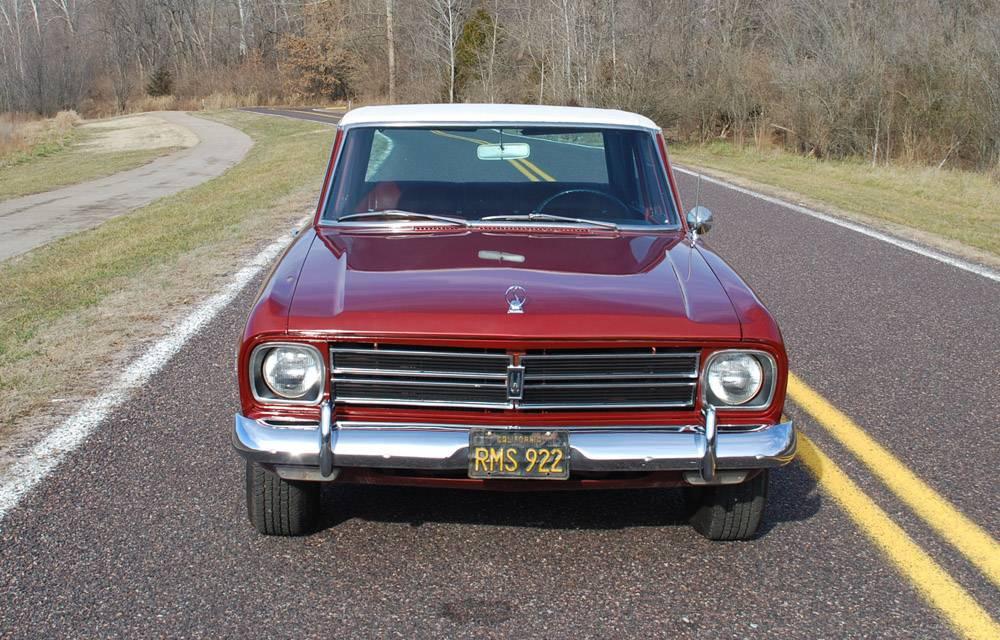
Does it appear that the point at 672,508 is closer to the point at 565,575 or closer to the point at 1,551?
the point at 565,575

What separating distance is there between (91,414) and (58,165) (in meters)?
30.4

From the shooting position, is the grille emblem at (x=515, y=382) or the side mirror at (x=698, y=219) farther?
the side mirror at (x=698, y=219)

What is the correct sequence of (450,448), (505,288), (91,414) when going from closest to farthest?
(450,448) → (505,288) → (91,414)

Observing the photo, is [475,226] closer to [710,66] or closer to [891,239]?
[891,239]

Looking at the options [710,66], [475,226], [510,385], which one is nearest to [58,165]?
[710,66]

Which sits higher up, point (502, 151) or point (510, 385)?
point (502, 151)

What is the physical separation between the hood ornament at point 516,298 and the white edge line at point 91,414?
78.7 inches

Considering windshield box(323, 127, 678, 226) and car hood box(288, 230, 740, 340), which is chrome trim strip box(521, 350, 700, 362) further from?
windshield box(323, 127, 678, 226)

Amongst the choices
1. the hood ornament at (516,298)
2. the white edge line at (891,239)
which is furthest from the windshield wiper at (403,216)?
the white edge line at (891,239)

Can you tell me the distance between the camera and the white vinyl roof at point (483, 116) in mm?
4758

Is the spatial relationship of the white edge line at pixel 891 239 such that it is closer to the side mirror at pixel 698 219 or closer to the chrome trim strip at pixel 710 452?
the side mirror at pixel 698 219

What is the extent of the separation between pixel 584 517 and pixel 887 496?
123cm

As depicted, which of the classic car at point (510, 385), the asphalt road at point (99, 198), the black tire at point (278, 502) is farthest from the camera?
the asphalt road at point (99, 198)

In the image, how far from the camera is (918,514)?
3.93 m
